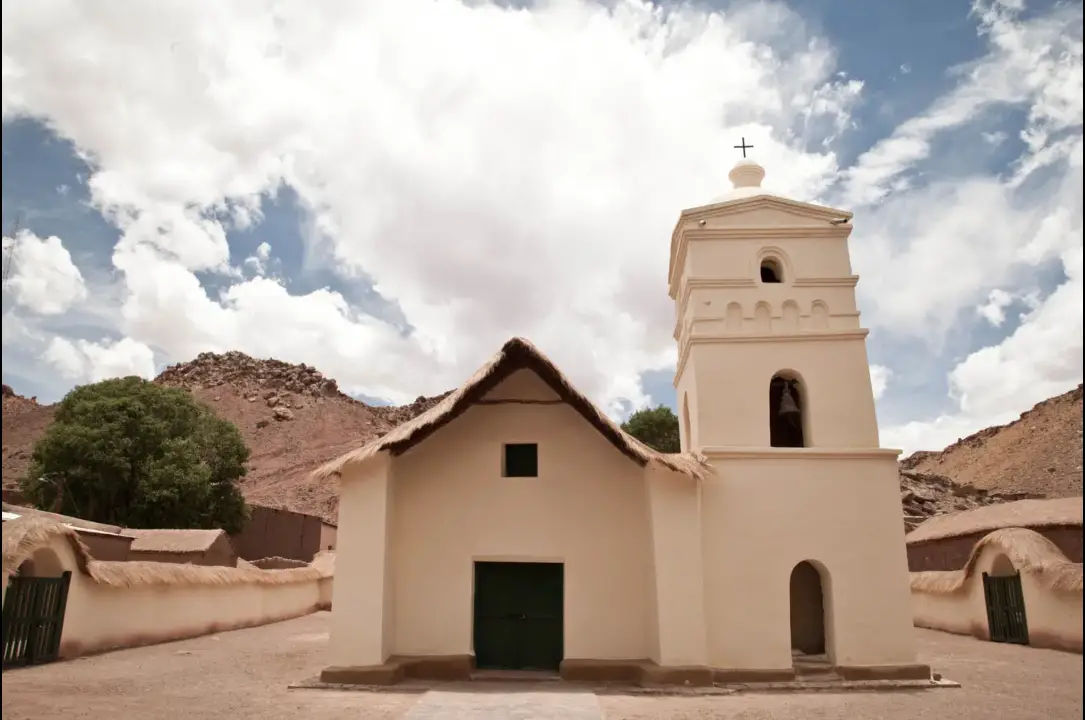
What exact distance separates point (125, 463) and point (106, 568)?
1913 cm

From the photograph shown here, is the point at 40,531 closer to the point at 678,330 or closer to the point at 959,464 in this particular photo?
the point at 678,330

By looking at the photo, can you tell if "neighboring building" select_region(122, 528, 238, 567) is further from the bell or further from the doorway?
the bell

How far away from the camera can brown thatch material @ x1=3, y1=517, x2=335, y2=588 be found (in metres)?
11.1

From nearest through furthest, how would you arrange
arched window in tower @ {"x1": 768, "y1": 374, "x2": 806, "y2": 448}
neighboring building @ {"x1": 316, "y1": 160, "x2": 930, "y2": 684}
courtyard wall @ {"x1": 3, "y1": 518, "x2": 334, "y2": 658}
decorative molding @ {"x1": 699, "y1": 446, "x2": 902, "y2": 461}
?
1. neighboring building @ {"x1": 316, "y1": 160, "x2": 930, "y2": 684}
2. decorative molding @ {"x1": 699, "y1": 446, "x2": 902, "y2": 461}
3. arched window in tower @ {"x1": 768, "y1": 374, "x2": 806, "y2": 448}
4. courtyard wall @ {"x1": 3, "y1": 518, "x2": 334, "y2": 658}

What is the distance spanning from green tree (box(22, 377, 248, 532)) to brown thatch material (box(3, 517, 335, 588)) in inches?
487

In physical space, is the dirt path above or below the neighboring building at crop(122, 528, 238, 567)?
below

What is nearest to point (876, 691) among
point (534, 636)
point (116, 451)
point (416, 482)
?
point (534, 636)

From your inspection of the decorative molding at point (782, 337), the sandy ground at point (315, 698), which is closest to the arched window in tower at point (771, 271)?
the decorative molding at point (782, 337)

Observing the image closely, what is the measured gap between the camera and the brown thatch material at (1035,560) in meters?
14.3

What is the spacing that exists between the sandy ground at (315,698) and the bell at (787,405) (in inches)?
161

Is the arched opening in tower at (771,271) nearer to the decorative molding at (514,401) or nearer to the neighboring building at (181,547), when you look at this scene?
the decorative molding at (514,401)

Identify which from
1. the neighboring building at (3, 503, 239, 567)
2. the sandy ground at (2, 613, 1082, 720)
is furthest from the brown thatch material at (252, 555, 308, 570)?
the sandy ground at (2, 613, 1082, 720)

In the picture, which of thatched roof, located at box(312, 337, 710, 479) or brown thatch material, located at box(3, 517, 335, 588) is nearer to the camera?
thatched roof, located at box(312, 337, 710, 479)

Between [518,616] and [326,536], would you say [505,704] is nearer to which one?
[518,616]
